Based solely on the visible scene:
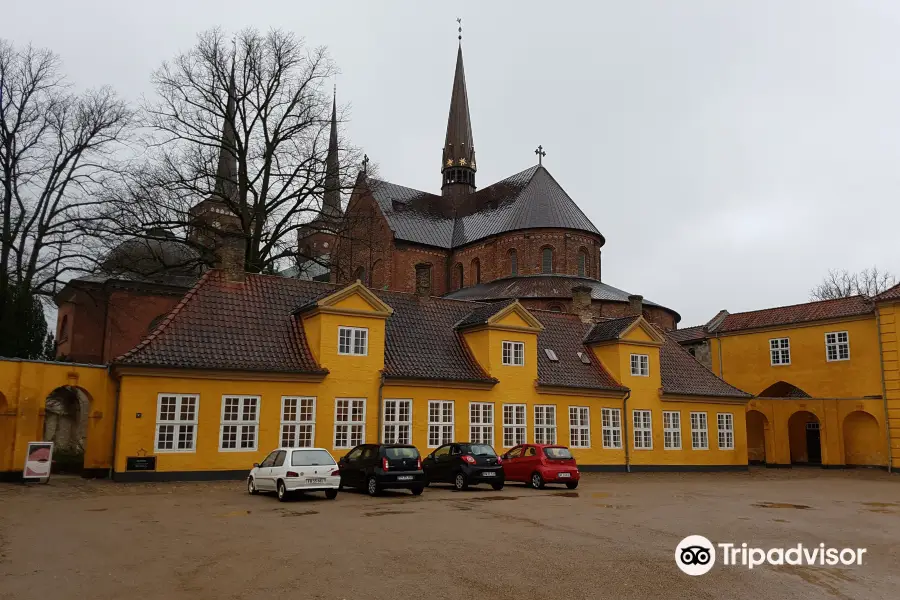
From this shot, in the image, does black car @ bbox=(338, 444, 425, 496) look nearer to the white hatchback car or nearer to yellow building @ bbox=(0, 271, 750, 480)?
the white hatchback car

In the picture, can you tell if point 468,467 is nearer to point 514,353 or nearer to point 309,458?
point 309,458

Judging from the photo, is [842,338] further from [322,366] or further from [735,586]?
[735,586]

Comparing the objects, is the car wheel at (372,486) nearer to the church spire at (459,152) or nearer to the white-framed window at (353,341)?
the white-framed window at (353,341)

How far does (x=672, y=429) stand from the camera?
111 ft

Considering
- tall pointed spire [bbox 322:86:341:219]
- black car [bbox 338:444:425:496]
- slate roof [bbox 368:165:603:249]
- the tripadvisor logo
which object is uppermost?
slate roof [bbox 368:165:603:249]

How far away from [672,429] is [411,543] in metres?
25.0

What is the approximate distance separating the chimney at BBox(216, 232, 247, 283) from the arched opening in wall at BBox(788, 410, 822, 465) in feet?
102

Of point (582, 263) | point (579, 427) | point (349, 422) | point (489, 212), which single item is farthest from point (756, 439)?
point (349, 422)

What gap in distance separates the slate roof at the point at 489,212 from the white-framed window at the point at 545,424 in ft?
82.1

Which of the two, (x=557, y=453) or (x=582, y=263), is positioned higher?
(x=582, y=263)

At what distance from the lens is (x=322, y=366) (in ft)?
82.1

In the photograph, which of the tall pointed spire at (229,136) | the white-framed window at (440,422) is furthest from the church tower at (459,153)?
the white-framed window at (440,422)

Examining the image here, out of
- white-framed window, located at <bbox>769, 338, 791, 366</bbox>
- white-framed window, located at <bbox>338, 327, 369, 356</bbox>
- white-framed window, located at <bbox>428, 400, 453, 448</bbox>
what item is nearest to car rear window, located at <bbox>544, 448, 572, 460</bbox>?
white-framed window, located at <bbox>428, 400, 453, 448</bbox>

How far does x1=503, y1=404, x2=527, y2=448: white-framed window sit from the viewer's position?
29.3 m
